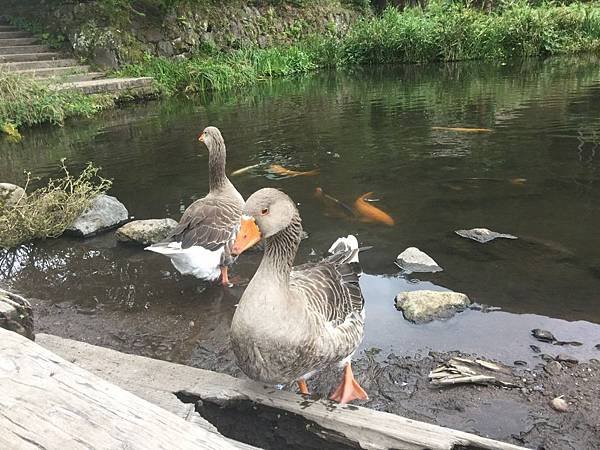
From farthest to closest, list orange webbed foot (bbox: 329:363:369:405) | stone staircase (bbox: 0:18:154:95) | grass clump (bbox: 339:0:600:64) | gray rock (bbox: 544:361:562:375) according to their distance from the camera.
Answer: grass clump (bbox: 339:0:600:64) → stone staircase (bbox: 0:18:154:95) → gray rock (bbox: 544:361:562:375) → orange webbed foot (bbox: 329:363:369:405)

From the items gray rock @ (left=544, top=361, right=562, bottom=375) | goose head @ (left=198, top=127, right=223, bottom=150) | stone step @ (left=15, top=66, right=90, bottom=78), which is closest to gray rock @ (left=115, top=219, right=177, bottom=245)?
goose head @ (left=198, top=127, right=223, bottom=150)

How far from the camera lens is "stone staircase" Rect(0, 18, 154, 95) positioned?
57.2 feet

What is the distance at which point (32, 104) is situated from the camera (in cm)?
1473

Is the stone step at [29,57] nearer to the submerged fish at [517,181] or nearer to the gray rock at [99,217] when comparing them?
the gray rock at [99,217]

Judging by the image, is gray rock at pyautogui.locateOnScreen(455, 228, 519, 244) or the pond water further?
gray rock at pyautogui.locateOnScreen(455, 228, 519, 244)

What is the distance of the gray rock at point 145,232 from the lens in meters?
6.64

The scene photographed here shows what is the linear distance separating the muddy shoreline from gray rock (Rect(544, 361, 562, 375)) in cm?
1

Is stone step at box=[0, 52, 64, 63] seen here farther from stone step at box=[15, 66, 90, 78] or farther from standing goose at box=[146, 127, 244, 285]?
standing goose at box=[146, 127, 244, 285]

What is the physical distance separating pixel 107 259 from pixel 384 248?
3342 mm

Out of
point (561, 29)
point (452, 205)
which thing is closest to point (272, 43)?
point (561, 29)

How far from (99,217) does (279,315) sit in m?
4.87

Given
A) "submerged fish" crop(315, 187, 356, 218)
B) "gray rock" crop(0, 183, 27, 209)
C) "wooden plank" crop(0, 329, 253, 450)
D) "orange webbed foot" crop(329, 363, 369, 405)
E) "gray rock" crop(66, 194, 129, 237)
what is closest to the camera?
"wooden plank" crop(0, 329, 253, 450)

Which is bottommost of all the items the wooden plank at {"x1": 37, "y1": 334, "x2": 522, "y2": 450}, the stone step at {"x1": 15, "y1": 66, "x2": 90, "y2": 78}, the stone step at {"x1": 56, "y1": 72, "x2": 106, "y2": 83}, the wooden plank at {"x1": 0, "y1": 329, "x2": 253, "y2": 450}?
the wooden plank at {"x1": 37, "y1": 334, "x2": 522, "y2": 450}

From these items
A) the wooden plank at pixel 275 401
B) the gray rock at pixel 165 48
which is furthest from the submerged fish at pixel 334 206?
the gray rock at pixel 165 48
